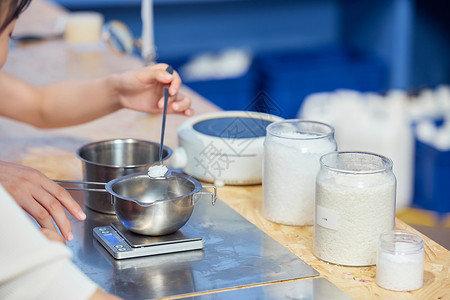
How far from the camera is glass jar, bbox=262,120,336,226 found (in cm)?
112

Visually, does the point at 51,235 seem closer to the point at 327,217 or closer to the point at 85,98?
the point at 327,217

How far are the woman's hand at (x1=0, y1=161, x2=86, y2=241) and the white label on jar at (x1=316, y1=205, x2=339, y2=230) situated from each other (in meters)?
0.38

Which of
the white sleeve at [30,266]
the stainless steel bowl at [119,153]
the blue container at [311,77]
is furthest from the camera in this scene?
the blue container at [311,77]

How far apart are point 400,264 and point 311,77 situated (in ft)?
9.30

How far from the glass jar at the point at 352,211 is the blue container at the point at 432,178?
1.80 m

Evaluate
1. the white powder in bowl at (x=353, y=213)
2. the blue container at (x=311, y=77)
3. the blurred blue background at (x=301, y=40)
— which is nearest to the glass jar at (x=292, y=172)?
the white powder in bowl at (x=353, y=213)

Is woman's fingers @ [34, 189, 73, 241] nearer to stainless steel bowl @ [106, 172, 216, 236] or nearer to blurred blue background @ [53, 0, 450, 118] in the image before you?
stainless steel bowl @ [106, 172, 216, 236]

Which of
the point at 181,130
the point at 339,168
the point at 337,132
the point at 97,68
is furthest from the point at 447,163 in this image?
the point at 339,168

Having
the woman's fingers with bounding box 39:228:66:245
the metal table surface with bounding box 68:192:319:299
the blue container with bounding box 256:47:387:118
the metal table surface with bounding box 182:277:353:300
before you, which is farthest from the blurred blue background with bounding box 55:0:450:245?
the woman's fingers with bounding box 39:228:66:245

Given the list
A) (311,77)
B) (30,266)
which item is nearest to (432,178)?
(311,77)

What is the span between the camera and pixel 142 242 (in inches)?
41.5

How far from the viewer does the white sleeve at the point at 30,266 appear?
749 mm

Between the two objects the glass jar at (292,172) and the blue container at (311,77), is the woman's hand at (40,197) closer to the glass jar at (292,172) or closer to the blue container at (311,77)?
the glass jar at (292,172)

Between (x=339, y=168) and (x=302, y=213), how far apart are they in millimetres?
145
